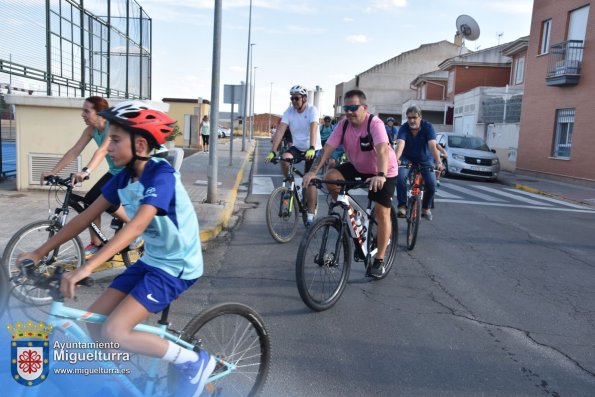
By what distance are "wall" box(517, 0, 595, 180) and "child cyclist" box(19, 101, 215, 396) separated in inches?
737

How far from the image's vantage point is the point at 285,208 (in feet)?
24.0

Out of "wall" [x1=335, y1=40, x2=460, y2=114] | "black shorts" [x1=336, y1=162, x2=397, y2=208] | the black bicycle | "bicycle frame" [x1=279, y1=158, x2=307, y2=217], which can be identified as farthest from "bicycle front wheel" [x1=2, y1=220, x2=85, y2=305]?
"wall" [x1=335, y1=40, x2=460, y2=114]

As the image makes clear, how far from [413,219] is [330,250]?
2748 mm

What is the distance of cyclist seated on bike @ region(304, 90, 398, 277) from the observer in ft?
16.6

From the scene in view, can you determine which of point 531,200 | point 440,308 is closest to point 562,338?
point 440,308

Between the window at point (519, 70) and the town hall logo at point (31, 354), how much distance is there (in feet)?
101

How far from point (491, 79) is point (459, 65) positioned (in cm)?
259

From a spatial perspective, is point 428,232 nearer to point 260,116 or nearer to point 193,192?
point 193,192

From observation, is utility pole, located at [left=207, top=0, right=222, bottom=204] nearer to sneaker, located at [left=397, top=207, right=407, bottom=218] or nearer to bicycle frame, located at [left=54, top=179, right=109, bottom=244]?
sneaker, located at [left=397, top=207, right=407, bottom=218]

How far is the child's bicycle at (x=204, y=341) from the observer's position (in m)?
2.31

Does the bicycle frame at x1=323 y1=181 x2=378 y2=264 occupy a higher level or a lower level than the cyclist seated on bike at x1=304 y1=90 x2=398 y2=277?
lower

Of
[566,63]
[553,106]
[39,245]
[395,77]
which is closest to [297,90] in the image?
[39,245]

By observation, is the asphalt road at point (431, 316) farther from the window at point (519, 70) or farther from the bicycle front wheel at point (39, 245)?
the window at point (519, 70)

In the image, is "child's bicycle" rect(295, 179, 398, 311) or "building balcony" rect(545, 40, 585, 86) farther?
"building balcony" rect(545, 40, 585, 86)
